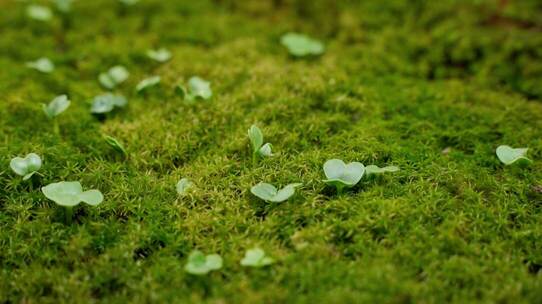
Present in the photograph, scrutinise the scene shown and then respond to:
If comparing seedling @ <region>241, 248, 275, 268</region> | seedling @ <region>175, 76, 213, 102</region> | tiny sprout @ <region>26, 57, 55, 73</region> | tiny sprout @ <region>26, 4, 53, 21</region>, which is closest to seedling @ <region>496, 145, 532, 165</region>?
seedling @ <region>241, 248, 275, 268</region>

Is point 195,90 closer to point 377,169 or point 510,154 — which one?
point 377,169

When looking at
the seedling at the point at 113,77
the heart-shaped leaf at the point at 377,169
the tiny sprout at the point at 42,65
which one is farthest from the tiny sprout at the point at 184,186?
the tiny sprout at the point at 42,65

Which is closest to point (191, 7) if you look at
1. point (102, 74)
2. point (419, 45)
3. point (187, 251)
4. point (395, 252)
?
point (102, 74)

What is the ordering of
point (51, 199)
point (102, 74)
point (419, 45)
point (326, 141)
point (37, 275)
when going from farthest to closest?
point (419, 45)
point (102, 74)
point (326, 141)
point (51, 199)
point (37, 275)

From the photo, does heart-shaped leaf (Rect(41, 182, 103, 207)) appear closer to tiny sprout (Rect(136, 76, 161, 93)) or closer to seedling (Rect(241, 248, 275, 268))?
seedling (Rect(241, 248, 275, 268))

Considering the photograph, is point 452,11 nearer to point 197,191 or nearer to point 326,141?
point 326,141

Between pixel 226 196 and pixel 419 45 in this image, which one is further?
pixel 419 45


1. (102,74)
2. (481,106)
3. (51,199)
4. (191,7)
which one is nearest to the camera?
(51,199)

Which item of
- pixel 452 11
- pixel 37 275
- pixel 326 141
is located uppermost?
pixel 452 11

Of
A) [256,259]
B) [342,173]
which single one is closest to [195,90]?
[342,173]
